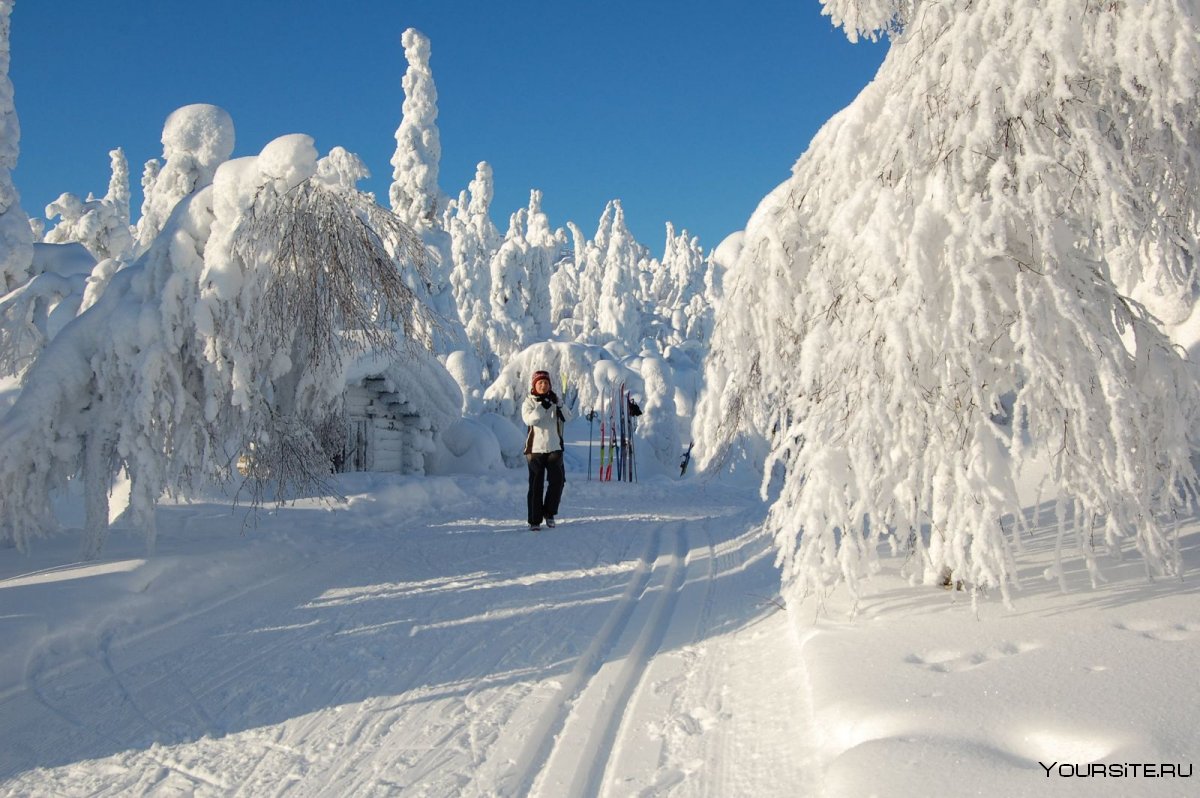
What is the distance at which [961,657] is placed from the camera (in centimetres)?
316

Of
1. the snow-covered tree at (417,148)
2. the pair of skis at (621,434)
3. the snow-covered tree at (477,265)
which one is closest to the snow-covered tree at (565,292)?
the snow-covered tree at (477,265)

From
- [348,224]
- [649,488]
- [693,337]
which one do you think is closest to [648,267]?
[693,337]

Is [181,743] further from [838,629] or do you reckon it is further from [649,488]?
[649,488]

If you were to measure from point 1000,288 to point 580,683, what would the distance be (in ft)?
9.00

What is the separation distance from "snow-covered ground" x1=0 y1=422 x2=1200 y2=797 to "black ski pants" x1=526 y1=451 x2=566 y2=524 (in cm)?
222

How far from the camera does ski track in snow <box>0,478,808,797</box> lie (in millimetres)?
2822

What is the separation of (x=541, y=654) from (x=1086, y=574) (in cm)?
316

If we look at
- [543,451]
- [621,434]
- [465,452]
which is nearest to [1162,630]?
[543,451]

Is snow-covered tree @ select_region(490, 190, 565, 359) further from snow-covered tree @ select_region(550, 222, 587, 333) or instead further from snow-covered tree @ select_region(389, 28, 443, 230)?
snow-covered tree @ select_region(550, 222, 587, 333)

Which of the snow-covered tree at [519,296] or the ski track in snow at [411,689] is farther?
the snow-covered tree at [519,296]

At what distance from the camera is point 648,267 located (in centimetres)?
9262

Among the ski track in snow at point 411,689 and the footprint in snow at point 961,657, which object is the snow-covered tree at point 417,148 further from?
the footprint in snow at point 961,657

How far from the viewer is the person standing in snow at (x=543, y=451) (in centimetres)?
848

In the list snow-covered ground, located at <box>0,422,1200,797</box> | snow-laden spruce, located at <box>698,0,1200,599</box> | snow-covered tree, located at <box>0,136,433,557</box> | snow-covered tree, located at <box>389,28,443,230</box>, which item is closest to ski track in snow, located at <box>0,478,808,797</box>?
snow-covered ground, located at <box>0,422,1200,797</box>
